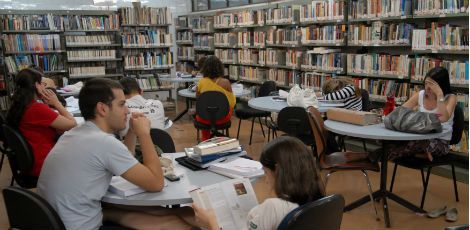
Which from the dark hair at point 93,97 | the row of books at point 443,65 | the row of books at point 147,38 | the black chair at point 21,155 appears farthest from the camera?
the row of books at point 147,38

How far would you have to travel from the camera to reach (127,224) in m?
2.05

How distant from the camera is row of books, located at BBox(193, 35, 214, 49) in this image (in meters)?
9.43

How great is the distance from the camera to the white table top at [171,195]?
6.14 feet

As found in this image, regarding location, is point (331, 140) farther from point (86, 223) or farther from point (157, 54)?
point (157, 54)

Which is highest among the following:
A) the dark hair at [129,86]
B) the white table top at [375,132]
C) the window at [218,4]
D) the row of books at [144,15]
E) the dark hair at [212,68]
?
the window at [218,4]

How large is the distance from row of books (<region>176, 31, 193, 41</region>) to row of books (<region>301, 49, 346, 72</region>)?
4.30 m

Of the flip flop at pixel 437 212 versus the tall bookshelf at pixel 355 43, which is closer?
the flip flop at pixel 437 212

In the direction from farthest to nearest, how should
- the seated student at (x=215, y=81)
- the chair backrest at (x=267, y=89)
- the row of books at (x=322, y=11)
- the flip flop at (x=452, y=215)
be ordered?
the chair backrest at (x=267, y=89) < the row of books at (x=322, y=11) < the seated student at (x=215, y=81) < the flip flop at (x=452, y=215)

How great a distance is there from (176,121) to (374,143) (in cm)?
371

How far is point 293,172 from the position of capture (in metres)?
1.67

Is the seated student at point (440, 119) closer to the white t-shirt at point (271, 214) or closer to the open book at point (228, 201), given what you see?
the open book at point (228, 201)

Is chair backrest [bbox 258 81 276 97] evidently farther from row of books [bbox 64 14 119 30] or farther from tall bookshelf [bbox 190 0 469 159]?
row of books [bbox 64 14 119 30]

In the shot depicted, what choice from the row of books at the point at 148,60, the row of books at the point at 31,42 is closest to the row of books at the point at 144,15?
the row of books at the point at 148,60

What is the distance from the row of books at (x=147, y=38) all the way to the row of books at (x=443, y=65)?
534cm
